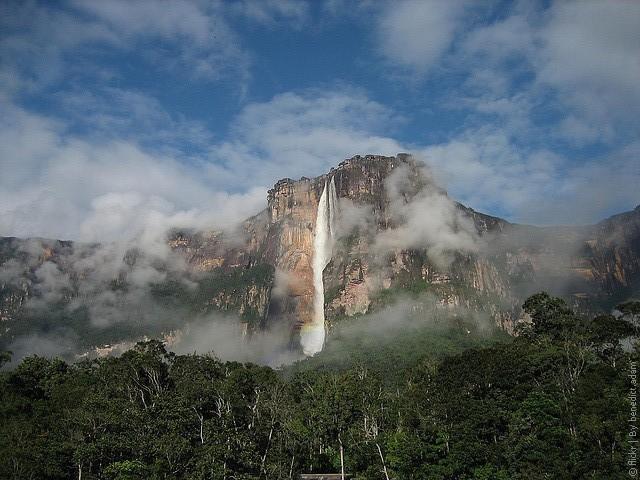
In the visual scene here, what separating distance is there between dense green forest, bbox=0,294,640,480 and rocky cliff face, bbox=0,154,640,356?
90690 mm

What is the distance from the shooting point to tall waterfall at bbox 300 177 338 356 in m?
163

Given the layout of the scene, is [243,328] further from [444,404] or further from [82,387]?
[444,404]

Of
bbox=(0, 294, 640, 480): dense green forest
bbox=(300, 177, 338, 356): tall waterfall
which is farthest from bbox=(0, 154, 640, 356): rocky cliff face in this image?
bbox=(0, 294, 640, 480): dense green forest

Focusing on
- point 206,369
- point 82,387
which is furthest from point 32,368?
point 206,369

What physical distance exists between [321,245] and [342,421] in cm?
12107

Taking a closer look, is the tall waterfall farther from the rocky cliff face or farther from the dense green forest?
the dense green forest

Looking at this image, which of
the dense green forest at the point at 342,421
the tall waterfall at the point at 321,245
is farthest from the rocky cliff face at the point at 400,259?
the dense green forest at the point at 342,421

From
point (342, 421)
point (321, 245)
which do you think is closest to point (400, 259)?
point (321, 245)

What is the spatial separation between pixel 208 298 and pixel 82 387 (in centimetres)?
13379

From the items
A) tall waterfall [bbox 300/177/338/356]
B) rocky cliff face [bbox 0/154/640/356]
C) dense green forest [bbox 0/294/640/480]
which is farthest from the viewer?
tall waterfall [bbox 300/177/338/356]

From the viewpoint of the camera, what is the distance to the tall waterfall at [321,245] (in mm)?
163000

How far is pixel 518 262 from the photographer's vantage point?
175 m

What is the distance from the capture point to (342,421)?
53.3 meters

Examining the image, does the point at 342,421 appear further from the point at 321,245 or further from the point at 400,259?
the point at 321,245
